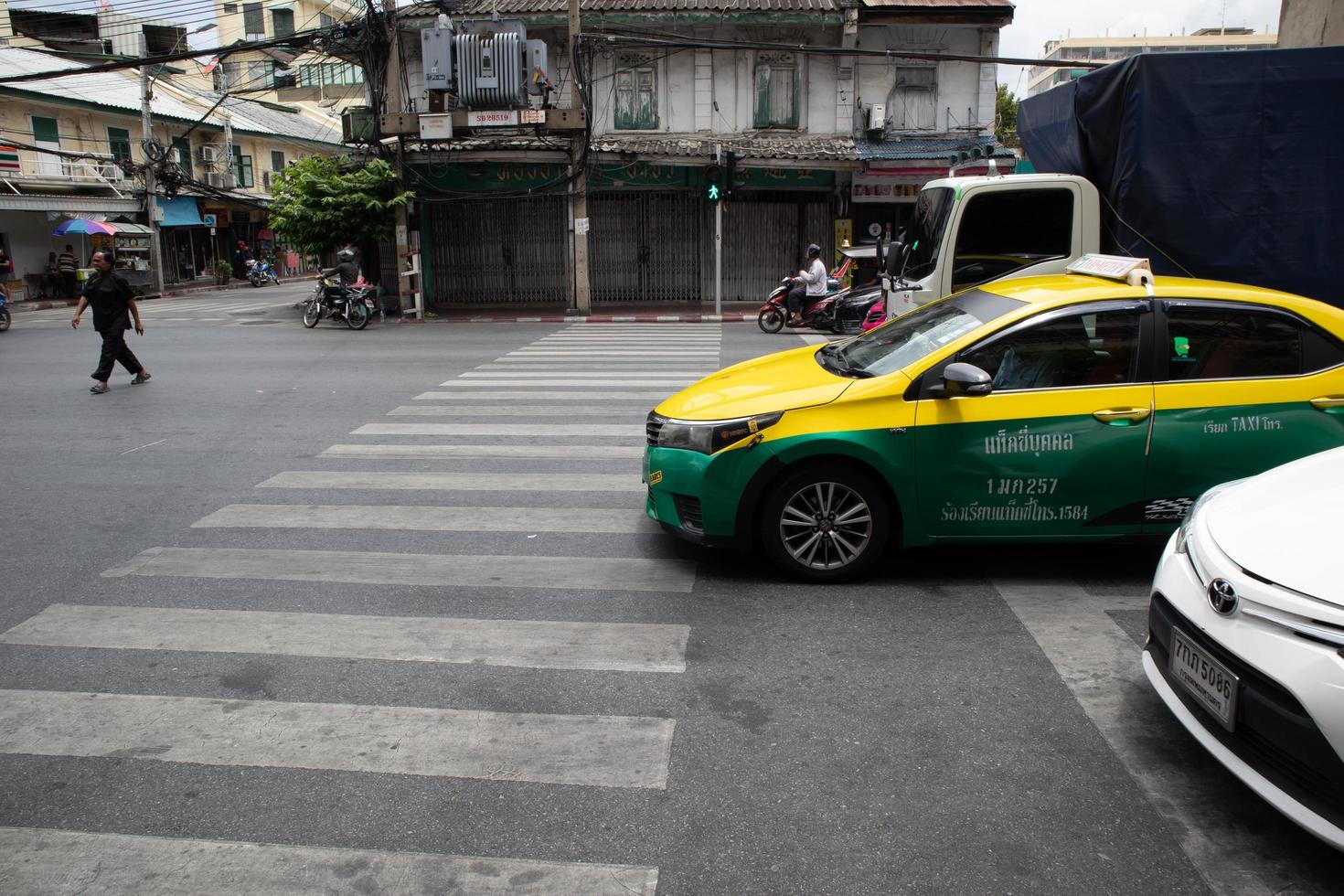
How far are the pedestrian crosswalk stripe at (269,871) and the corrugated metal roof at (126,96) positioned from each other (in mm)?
28807

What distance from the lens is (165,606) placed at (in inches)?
210

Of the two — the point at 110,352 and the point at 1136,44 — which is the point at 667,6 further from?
the point at 1136,44

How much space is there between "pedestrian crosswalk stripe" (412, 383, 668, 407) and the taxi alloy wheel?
5.76 metres

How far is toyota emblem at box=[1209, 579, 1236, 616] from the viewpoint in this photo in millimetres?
3215

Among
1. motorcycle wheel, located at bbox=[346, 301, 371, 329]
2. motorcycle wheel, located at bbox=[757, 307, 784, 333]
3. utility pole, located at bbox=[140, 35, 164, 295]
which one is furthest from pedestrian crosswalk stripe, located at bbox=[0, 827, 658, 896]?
utility pole, located at bbox=[140, 35, 164, 295]

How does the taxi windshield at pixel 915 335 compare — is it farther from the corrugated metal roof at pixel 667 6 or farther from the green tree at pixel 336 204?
the corrugated metal roof at pixel 667 6

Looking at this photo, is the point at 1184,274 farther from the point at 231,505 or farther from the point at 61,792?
the point at 61,792

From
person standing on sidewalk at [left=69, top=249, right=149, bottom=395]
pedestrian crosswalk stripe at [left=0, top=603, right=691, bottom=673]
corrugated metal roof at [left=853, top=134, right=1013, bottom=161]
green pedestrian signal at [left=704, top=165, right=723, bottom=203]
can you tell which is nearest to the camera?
pedestrian crosswalk stripe at [left=0, top=603, right=691, bottom=673]

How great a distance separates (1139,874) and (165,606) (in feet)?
15.4

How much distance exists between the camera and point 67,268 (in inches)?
1305

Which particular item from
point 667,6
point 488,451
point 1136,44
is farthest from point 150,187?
point 1136,44

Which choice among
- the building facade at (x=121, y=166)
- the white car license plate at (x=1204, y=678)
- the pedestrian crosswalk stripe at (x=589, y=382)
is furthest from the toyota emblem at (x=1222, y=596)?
the building facade at (x=121, y=166)

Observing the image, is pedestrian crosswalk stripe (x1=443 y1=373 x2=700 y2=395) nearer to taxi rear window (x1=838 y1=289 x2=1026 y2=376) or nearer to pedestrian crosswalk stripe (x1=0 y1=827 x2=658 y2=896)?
taxi rear window (x1=838 y1=289 x2=1026 y2=376)

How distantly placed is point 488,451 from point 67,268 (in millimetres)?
30987
